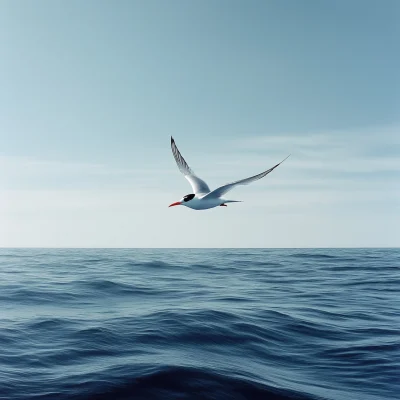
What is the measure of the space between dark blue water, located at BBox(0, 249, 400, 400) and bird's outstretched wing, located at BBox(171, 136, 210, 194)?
4699 mm

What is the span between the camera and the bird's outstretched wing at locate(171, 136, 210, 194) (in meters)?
14.3

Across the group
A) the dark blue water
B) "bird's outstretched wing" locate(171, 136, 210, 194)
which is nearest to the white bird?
"bird's outstretched wing" locate(171, 136, 210, 194)

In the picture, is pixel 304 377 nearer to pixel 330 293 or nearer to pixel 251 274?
pixel 330 293

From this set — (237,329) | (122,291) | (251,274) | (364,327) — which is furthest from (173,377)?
(251,274)

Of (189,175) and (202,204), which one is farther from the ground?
(189,175)

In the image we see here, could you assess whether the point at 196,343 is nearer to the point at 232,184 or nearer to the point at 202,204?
the point at 202,204

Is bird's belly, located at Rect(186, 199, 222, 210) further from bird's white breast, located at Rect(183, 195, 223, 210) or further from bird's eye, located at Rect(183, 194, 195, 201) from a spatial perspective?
bird's eye, located at Rect(183, 194, 195, 201)

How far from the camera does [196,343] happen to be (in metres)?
12.9

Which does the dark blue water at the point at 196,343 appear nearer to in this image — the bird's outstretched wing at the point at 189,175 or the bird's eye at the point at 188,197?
the bird's eye at the point at 188,197

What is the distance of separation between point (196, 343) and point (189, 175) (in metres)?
5.56

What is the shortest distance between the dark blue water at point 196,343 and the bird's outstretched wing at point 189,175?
4.70 metres

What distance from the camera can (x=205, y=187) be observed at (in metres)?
14.4

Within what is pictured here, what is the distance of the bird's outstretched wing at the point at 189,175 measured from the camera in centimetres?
1431

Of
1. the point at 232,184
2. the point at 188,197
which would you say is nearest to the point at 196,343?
the point at 188,197
